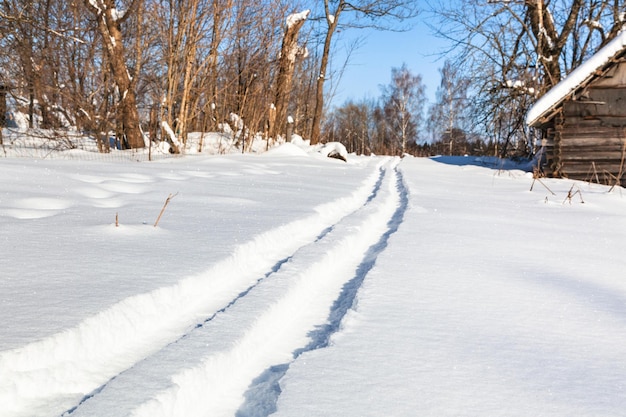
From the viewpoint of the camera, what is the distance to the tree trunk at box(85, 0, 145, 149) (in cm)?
973

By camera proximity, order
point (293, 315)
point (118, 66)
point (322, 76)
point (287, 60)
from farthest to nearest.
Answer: point (322, 76) → point (287, 60) → point (118, 66) → point (293, 315)

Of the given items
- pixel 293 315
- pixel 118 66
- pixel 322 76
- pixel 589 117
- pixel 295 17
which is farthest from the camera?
pixel 322 76

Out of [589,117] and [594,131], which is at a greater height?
[589,117]

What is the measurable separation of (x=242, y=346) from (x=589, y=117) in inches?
455

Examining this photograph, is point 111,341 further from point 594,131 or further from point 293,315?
point 594,131

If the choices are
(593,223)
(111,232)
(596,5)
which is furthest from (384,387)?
(596,5)

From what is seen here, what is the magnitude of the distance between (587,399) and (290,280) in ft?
4.37

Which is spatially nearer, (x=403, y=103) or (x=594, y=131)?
(x=594, y=131)

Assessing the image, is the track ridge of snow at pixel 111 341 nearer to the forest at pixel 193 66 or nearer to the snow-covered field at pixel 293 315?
the snow-covered field at pixel 293 315

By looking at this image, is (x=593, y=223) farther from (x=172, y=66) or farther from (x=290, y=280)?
(x=172, y=66)

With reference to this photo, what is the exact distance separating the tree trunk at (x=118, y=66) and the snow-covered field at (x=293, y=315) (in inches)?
264

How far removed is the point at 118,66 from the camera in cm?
1005

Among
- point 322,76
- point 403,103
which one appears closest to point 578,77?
point 322,76

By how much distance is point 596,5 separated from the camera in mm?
14477
